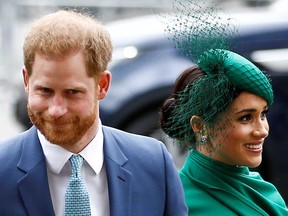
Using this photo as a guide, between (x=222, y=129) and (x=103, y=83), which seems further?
(x=222, y=129)

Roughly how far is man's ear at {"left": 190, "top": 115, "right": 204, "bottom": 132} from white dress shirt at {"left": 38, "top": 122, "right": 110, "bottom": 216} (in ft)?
2.36

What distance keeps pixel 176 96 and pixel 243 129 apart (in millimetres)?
323

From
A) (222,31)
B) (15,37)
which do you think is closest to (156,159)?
(222,31)

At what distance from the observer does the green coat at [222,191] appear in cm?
424

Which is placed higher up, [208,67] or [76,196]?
[208,67]

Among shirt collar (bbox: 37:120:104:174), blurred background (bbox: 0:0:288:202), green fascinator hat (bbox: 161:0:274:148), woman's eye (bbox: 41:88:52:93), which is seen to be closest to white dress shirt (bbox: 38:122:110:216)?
shirt collar (bbox: 37:120:104:174)

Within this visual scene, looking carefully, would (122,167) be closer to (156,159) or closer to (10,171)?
(156,159)

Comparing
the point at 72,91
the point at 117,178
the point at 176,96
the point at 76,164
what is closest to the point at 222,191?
the point at 176,96

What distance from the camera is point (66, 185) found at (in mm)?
3520

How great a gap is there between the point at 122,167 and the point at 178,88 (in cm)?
76

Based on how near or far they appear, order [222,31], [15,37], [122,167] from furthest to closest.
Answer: [15,37] < [222,31] < [122,167]

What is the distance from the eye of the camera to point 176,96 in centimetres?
433

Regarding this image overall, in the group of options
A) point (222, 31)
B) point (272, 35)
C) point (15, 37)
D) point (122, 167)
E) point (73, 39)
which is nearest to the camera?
point (73, 39)

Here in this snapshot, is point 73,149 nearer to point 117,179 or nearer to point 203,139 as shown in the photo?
point 117,179
